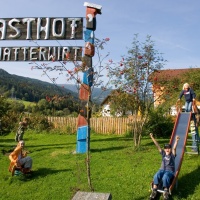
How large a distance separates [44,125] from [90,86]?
761 inches

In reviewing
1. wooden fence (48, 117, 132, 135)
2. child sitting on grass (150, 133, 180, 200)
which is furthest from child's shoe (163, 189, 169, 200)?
wooden fence (48, 117, 132, 135)

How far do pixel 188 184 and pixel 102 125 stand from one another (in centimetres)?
1667

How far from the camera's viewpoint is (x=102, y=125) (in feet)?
82.3

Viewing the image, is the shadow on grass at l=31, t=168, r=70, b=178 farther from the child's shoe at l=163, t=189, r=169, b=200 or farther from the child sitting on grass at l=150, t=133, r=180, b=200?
the child's shoe at l=163, t=189, r=169, b=200

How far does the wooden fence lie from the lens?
79.6 feet

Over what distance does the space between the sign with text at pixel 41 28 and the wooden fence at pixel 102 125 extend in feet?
37.6

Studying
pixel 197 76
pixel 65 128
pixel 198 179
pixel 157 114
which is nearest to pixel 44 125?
pixel 65 128

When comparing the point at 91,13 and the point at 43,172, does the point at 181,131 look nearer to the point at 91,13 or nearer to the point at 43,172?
the point at 43,172

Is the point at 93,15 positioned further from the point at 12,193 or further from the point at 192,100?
the point at 12,193

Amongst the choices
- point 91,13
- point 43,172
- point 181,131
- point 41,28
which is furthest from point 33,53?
point 181,131

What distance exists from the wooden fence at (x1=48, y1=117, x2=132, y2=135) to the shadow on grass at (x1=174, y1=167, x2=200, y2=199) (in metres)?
13.9

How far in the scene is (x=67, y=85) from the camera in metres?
7.68

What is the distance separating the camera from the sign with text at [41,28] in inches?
532

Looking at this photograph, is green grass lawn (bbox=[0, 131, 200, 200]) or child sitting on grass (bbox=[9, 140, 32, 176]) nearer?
green grass lawn (bbox=[0, 131, 200, 200])
